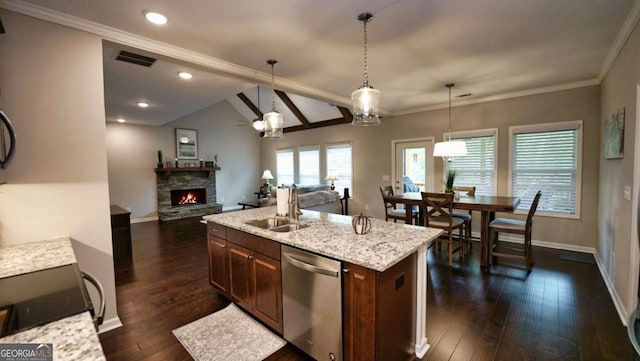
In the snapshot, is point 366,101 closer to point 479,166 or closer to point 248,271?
point 248,271

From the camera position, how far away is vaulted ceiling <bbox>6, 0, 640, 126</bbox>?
82.3 inches

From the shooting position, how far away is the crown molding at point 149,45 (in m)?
1.97

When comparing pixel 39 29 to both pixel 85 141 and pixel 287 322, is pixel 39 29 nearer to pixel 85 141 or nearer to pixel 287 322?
pixel 85 141

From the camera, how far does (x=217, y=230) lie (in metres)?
2.72

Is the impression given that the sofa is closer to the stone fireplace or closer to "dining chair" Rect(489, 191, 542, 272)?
Answer: the stone fireplace

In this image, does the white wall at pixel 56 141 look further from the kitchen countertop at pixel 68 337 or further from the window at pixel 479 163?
the window at pixel 479 163

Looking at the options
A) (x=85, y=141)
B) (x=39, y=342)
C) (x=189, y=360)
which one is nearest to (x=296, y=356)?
(x=189, y=360)

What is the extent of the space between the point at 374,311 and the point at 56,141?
2.64 meters

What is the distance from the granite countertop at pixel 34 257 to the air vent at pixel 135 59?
226 cm

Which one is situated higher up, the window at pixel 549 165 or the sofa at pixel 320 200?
the window at pixel 549 165

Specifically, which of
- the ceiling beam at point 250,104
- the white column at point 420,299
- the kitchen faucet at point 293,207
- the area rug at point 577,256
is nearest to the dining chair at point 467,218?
the area rug at point 577,256

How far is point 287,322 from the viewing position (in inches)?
78.6

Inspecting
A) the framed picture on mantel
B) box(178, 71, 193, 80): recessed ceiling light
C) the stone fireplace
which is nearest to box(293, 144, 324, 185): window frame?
the stone fireplace

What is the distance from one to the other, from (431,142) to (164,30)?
4.92 m
